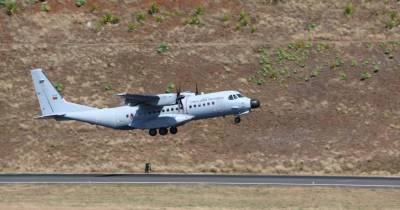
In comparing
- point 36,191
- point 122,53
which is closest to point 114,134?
point 122,53

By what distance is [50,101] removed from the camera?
7569 cm

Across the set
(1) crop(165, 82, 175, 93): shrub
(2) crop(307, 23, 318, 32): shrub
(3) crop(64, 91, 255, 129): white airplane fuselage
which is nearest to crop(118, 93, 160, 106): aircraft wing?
(3) crop(64, 91, 255, 129): white airplane fuselage

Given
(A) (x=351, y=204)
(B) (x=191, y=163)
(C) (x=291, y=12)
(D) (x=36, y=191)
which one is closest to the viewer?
(A) (x=351, y=204)

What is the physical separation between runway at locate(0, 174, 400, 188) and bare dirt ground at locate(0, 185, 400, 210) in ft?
8.47

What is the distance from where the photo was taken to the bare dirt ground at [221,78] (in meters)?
80.4

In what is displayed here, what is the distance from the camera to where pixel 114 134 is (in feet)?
278

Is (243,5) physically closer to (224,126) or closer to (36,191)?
(224,126)

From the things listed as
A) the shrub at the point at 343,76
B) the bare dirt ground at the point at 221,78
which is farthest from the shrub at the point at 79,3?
the shrub at the point at 343,76

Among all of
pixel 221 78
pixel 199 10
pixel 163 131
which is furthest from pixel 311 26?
pixel 163 131

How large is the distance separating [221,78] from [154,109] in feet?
60.5

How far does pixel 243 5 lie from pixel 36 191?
47.5m

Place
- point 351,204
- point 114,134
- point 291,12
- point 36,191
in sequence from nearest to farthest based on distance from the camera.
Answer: point 351,204 → point 36,191 → point 114,134 → point 291,12

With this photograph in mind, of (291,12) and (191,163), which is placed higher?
(291,12)

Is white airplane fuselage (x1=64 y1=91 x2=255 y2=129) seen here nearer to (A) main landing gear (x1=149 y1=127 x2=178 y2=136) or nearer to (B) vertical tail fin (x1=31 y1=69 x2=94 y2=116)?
(B) vertical tail fin (x1=31 y1=69 x2=94 y2=116)
